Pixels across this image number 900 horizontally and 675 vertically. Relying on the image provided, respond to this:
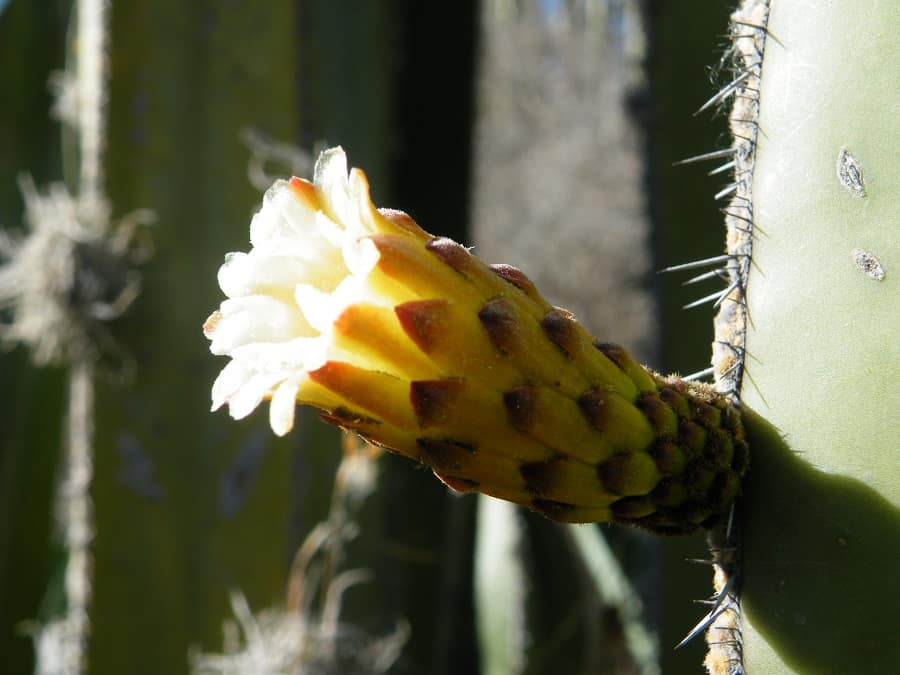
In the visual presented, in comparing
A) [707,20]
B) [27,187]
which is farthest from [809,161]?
[27,187]

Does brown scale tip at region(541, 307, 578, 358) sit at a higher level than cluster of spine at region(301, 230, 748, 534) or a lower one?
higher

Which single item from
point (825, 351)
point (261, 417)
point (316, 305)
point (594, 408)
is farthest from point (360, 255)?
point (261, 417)

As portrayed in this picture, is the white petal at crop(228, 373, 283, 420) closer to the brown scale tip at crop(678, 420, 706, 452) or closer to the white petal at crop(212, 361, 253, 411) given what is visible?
the white petal at crop(212, 361, 253, 411)

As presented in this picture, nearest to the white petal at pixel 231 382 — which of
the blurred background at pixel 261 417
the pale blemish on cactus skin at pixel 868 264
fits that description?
the pale blemish on cactus skin at pixel 868 264

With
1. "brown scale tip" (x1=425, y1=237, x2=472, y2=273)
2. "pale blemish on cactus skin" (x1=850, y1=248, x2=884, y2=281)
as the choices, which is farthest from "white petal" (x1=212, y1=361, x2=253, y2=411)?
"pale blemish on cactus skin" (x1=850, y1=248, x2=884, y2=281)

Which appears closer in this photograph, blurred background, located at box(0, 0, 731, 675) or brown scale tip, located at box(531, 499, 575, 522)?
brown scale tip, located at box(531, 499, 575, 522)
